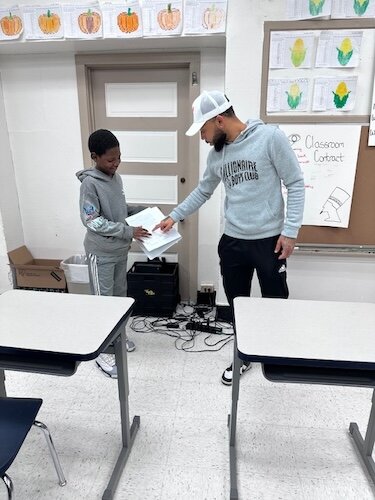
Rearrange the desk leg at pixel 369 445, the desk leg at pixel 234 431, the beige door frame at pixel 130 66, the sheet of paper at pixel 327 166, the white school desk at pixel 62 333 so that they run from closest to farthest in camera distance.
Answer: the white school desk at pixel 62 333, the desk leg at pixel 234 431, the desk leg at pixel 369 445, the sheet of paper at pixel 327 166, the beige door frame at pixel 130 66

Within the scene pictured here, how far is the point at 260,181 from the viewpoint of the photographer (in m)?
1.67

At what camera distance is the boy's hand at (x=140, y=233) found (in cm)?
202

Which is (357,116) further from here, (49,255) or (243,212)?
(49,255)

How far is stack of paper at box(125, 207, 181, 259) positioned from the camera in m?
2.01

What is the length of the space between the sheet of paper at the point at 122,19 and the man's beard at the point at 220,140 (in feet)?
3.72

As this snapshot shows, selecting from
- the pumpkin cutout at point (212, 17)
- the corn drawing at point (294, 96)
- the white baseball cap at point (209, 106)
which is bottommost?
the white baseball cap at point (209, 106)

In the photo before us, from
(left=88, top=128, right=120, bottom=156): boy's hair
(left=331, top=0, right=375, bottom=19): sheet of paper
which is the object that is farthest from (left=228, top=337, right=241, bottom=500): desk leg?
(left=331, top=0, right=375, bottom=19): sheet of paper

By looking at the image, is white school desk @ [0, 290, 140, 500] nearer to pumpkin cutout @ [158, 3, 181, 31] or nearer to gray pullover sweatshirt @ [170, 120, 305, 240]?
gray pullover sweatshirt @ [170, 120, 305, 240]

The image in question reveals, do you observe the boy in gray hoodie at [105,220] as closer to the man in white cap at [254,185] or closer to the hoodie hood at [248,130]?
the man in white cap at [254,185]

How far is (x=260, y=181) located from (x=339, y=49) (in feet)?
3.72

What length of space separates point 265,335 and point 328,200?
151cm

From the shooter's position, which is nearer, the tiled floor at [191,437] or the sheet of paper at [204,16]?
the tiled floor at [191,437]

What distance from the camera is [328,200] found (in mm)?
2357

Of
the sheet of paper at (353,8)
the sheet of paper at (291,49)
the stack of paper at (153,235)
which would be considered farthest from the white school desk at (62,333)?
the sheet of paper at (353,8)
